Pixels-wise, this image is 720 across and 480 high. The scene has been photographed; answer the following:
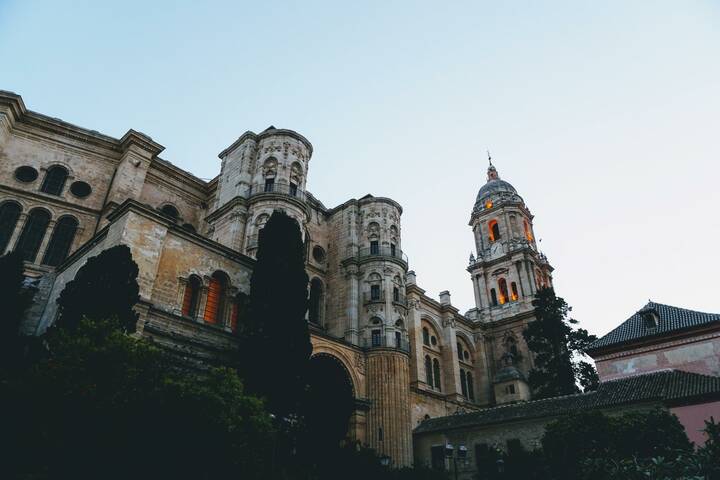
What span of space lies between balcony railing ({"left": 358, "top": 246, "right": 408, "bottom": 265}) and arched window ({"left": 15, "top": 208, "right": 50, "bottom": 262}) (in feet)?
55.2

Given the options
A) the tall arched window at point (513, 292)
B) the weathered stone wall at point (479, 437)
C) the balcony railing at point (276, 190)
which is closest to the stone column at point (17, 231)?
the balcony railing at point (276, 190)

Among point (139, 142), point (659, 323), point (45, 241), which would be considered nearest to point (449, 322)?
point (659, 323)

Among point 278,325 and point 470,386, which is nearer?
point 278,325

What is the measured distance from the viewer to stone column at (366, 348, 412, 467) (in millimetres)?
22672

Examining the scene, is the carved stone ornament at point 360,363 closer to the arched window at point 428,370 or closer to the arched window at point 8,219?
the arched window at point 428,370

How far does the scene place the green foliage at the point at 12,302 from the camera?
14.5m

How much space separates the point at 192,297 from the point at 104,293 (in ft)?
16.1

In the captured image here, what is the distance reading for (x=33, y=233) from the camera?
2230 cm

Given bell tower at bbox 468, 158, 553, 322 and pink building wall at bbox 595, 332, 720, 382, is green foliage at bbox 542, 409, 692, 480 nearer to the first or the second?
pink building wall at bbox 595, 332, 720, 382

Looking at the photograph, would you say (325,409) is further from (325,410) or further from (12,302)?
(12,302)

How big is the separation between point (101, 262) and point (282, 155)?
14.1 meters

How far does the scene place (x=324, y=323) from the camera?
90.1 ft

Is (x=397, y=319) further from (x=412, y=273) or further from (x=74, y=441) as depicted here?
(x=74, y=441)

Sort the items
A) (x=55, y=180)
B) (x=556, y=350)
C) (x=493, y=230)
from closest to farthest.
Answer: (x=55, y=180)
(x=556, y=350)
(x=493, y=230)
